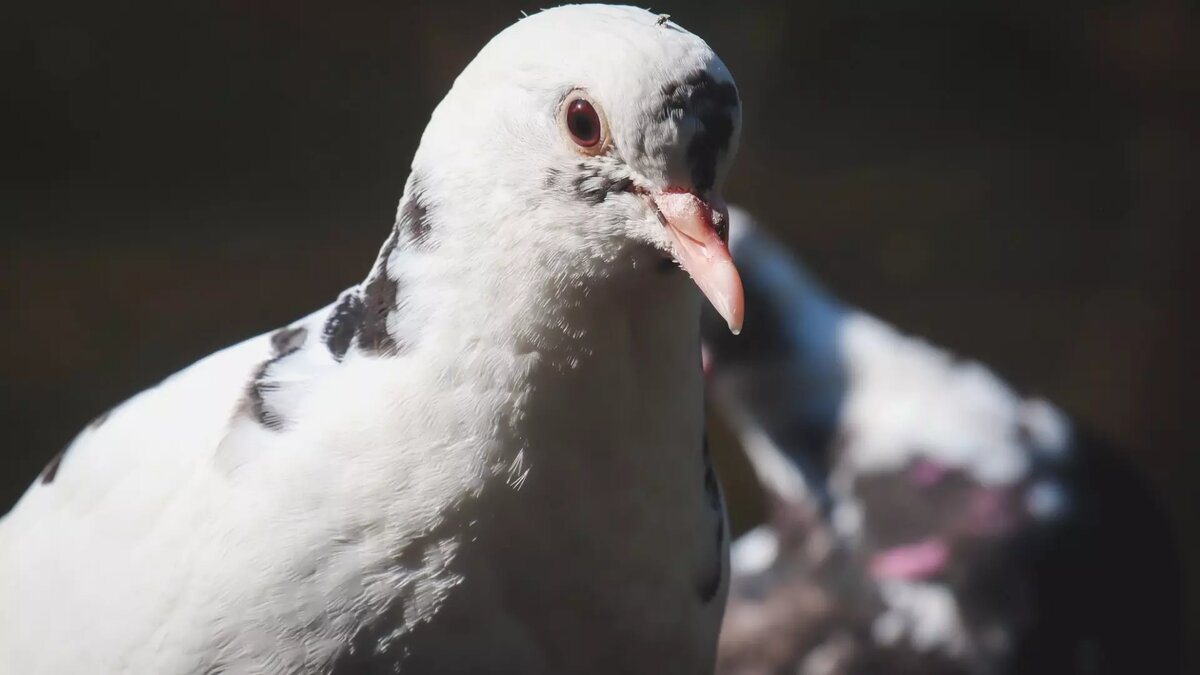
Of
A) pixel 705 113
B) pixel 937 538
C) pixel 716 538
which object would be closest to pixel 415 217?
pixel 705 113

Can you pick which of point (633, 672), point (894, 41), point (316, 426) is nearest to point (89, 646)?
point (316, 426)

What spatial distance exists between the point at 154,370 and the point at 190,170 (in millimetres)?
634

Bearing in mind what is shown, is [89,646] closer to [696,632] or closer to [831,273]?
[696,632]

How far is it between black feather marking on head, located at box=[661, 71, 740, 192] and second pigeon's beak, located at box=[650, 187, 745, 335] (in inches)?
1.1

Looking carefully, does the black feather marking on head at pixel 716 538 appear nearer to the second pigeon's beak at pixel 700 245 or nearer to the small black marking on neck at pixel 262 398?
the second pigeon's beak at pixel 700 245

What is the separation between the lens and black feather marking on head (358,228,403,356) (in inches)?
58.0

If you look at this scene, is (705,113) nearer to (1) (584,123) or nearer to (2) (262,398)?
(1) (584,123)

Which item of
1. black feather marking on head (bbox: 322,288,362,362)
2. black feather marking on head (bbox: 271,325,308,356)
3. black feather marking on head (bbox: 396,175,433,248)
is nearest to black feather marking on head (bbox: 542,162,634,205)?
black feather marking on head (bbox: 396,175,433,248)

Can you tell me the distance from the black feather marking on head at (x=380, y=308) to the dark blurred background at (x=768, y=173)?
273 cm

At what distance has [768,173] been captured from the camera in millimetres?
4535

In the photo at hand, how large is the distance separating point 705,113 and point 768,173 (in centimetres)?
328

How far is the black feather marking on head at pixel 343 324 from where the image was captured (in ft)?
5.04

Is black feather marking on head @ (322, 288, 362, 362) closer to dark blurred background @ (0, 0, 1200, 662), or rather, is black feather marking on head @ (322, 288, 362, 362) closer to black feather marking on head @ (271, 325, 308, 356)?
black feather marking on head @ (271, 325, 308, 356)

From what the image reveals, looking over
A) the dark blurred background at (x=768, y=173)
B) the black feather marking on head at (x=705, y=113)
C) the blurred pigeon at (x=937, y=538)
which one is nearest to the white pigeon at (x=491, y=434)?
the black feather marking on head at (x=705, y=113)
